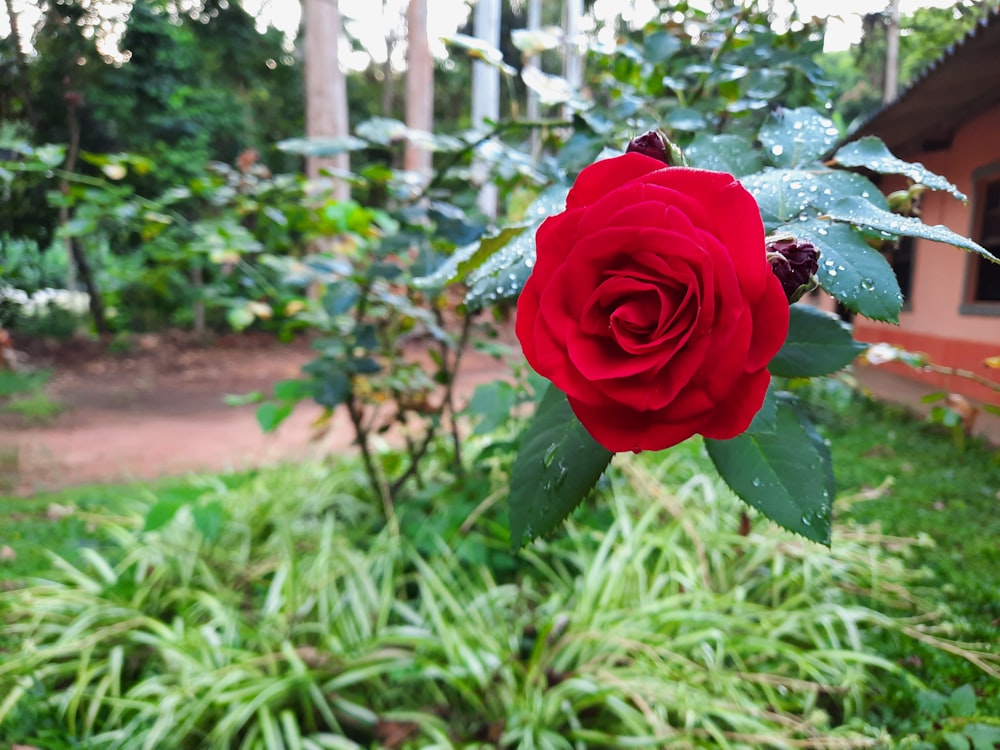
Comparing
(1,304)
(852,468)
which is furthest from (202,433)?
(852,468)

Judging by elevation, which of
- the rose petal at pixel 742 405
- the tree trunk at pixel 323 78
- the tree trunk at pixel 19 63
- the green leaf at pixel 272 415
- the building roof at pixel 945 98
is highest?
the tree trunk at pixel 323 78

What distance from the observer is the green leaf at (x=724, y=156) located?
433 millimetres

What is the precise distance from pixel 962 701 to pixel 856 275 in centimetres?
55

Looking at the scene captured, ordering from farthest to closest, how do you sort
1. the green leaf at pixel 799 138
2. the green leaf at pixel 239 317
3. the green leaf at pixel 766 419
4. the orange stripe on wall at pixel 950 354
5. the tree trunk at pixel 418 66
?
1. the tree trunk at pixel 418 66
2. the green leaf at pixel 239 317
3. the orange stripe on wall at pixel 950 354
4. the green leaf at pixel 799 138
5. the green leaf at pixel 766 419

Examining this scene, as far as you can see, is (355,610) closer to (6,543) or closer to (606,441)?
(6,543)

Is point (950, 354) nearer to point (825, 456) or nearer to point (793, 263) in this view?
point (825, 456)

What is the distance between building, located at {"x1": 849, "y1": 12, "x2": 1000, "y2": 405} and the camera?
0.51m

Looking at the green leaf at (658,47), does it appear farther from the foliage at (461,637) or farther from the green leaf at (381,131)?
the foliage at (461,637)

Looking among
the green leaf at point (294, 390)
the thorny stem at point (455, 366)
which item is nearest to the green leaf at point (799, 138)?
the thorny stem at point (455, 366)

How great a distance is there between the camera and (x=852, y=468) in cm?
137

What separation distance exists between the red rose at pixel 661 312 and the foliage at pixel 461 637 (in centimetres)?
90

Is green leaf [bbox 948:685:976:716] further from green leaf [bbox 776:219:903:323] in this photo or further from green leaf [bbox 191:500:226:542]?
green leaf [bbox 191:500:226:542]

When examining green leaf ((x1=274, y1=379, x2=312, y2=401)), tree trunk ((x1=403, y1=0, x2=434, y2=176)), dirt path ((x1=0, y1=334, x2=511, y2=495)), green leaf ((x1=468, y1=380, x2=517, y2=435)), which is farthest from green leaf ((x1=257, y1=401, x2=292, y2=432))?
tree trunk ((x1=403, y1=0, x2=434, y2=176))

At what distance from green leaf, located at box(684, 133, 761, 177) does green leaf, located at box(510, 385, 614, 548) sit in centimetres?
21
